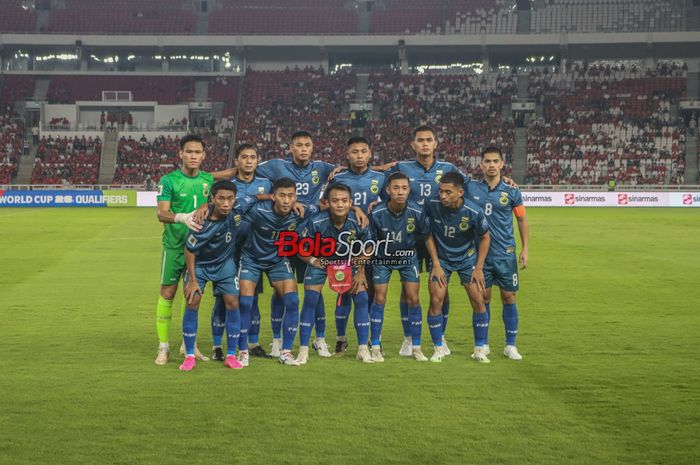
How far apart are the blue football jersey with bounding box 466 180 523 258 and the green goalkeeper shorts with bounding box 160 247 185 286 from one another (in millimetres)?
2841

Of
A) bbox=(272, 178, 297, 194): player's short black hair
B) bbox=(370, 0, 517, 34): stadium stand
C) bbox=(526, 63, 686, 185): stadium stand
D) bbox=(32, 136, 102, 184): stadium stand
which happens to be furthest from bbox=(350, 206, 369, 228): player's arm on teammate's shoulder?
bbox=(370, 0, 517, 34): stadium stand

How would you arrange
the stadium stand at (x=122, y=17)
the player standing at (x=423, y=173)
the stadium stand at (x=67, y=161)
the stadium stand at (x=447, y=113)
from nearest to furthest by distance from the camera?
the player standing at (x=423, y=173), the stadium stand at (x=67, y=161), the stadium stand at (x=447, y=113), the stadium stand at (x=122, y=17)

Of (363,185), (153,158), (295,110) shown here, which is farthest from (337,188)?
(295,110)

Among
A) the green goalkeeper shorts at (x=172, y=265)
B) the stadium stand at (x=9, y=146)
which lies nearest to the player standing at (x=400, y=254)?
the green goalkeeper shorts at (x=172, y=265)

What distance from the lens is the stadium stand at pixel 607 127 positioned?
43.8 metres

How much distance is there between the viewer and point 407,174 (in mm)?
7906

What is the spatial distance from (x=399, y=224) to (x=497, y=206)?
3.39 feet

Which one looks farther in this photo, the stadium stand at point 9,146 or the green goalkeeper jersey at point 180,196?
the stadium stand at point 9,146

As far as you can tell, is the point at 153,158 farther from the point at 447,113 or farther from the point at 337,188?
the point at 337,188

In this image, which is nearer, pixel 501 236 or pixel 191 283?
pixel 191 283

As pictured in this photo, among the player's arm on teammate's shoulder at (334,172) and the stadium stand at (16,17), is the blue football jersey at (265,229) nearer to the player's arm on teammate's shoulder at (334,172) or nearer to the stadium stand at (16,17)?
the player's arm on teammate's shoulder at (334,172)

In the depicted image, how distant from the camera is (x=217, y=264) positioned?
7.39m

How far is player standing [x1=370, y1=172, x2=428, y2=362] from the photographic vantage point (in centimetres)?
748

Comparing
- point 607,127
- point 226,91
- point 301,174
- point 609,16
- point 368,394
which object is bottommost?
point 368,394
